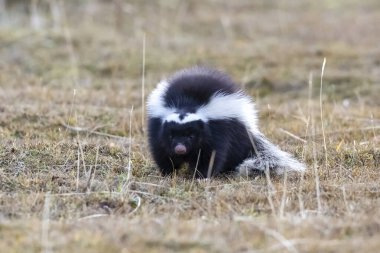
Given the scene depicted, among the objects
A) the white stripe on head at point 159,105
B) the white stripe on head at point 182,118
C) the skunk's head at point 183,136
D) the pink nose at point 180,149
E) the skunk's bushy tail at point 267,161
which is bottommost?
the skunk's bushy tail at point 267,161

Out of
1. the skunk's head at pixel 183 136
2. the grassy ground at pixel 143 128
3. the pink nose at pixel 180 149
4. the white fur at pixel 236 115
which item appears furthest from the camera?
the white fur at pixel 236 115

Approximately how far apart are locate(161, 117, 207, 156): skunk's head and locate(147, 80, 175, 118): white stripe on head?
0.18 meters

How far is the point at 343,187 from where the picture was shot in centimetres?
638

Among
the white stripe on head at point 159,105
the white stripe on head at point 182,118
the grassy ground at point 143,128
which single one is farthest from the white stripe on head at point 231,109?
the grassy ground at point 143,128

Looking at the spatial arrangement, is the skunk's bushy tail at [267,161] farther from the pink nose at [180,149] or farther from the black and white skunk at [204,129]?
the pink nose at [180,149]

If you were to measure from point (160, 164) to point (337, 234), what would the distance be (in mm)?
2697

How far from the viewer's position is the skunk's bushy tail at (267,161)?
7293mm

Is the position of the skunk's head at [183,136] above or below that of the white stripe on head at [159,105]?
below

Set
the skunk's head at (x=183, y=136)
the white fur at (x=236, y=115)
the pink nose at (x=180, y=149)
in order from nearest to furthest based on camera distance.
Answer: the pink nose at (x=180, y=149) → the skunk's head at (x=183, y=136) → the white fur at (x=236, y=115)

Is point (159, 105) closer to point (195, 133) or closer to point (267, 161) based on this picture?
point (195, 133)

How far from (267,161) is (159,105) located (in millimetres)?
1230

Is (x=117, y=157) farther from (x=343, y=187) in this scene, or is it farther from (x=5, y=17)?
(x=5, y=17)

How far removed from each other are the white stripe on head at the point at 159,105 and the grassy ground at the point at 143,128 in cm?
41

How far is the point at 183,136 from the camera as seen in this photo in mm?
7109
